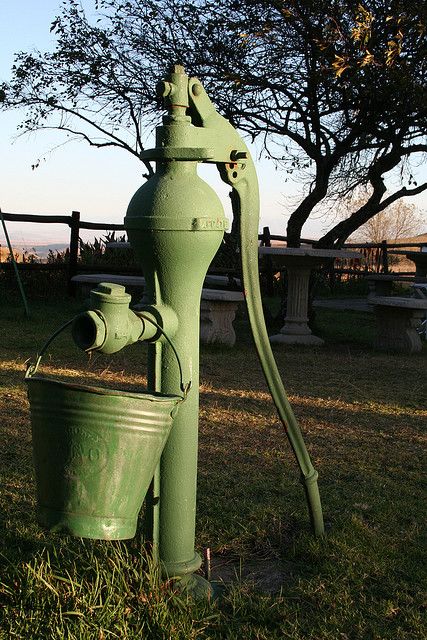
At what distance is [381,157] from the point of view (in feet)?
33.7

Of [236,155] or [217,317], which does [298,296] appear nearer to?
[217,317]

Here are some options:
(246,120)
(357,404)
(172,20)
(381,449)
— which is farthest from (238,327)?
(381,449)

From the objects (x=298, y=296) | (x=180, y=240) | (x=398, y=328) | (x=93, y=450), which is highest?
(x=180, y=240)

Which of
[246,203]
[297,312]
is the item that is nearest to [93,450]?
[246,203]

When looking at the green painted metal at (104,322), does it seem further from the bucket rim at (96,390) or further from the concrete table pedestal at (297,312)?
the concrete table pedestal at (297,312)

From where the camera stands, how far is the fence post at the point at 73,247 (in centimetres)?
1353

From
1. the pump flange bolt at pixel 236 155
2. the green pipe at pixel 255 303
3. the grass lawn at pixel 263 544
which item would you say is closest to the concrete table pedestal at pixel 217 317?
the grass lawn at pixel 263 544

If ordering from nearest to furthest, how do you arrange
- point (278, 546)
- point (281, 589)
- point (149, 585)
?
1. point (149, 585)
2. point (281, 589)
3. point (278, 546)

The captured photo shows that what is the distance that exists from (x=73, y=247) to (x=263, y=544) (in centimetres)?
1086

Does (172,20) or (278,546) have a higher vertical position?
(172,20)

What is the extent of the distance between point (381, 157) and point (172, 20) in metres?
2.99

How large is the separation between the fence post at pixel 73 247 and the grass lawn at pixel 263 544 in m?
7.25

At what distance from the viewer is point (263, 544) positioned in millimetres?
3211

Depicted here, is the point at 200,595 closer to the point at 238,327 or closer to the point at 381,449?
the point at 381,449
